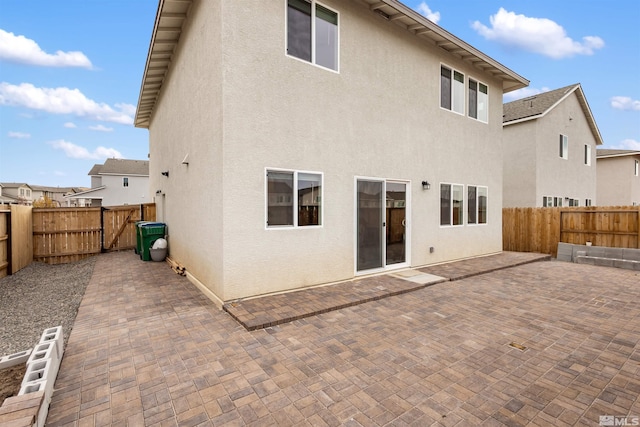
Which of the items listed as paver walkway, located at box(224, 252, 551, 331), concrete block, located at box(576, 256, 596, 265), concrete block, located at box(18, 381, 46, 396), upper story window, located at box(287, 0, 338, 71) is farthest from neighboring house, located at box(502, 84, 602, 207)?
concrete block, located at box(18, 381, 46, 396)

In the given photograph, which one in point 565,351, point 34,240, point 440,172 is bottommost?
point 565,351

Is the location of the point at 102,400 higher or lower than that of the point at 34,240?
lower

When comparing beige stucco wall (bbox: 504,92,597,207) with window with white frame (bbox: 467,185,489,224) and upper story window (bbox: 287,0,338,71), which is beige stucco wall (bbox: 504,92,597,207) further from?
upper story window (bbox: 287,0,338,71)

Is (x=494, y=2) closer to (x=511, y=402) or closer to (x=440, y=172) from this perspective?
(x=440, y=172)

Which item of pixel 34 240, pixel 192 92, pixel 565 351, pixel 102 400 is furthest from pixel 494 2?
A: pixel 34 240

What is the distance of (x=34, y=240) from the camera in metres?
9.46

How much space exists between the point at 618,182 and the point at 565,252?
58.0ft

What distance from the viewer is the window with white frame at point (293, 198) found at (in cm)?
540

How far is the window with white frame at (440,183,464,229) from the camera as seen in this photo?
8547 millimetres

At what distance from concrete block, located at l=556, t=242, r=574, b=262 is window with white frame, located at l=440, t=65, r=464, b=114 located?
5.86 m

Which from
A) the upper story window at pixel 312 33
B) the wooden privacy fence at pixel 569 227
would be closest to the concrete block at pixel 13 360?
the upper story window at pixel 312 33

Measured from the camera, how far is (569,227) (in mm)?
10594

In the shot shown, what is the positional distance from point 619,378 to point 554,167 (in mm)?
15618

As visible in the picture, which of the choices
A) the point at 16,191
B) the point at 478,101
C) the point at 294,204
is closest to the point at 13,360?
the point at 294,204
